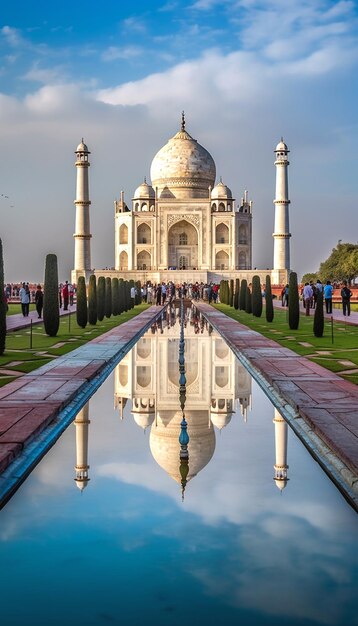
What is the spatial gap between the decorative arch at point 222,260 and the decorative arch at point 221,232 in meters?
0.73

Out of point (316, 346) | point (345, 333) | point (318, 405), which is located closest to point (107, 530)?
point (318, 405)

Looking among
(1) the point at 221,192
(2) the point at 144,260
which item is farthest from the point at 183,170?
(2) the point at 144,260

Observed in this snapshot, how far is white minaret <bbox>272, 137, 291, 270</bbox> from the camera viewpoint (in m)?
37.5

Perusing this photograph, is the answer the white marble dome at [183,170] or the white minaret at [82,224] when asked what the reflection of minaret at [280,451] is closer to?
the white minaret at [82,224]

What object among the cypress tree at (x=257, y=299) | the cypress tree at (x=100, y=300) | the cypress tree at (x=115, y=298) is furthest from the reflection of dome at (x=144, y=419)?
the cypress tree at (x=115, y=298)

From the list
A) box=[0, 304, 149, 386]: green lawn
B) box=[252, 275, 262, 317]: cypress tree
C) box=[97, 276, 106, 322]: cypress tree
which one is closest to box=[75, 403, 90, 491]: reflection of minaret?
box=[0, 304, 149, 386]: green lawn

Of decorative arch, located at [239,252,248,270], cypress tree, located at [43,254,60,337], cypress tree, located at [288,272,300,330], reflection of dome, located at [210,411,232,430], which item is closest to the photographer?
reflection of dome, located at [210,411,232,430]

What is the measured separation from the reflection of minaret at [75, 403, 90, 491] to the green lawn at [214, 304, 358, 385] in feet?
8.46

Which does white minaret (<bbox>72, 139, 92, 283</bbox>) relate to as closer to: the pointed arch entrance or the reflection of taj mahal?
the pointed arch entrance

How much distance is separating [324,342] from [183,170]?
3322 cm

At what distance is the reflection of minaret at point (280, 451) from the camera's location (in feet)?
12.3

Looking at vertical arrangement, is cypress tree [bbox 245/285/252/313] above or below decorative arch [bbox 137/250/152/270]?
below

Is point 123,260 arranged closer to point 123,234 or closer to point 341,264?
point 123,234

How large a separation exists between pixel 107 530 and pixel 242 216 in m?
39.3
